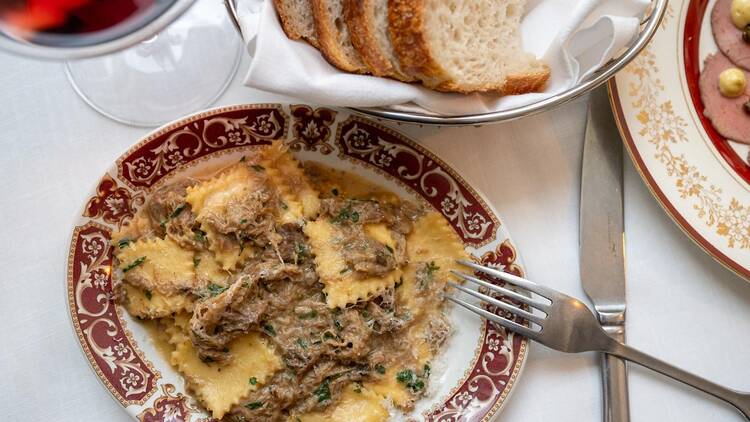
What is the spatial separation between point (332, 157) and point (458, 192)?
0.52 meters

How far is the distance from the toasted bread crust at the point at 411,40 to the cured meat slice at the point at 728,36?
1.37 metres

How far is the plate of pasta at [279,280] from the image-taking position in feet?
8.43

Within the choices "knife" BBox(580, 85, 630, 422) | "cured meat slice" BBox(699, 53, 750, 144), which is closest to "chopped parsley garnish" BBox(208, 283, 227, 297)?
"knife" BBox(580, 85, 630, 422)

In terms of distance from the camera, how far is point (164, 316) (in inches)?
102

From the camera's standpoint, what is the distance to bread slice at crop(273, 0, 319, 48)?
2455 millimetres

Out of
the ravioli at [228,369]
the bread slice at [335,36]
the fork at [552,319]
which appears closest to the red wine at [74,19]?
the bread slice at [335,36]

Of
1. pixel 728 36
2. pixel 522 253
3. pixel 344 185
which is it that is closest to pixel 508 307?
pixel 522 253

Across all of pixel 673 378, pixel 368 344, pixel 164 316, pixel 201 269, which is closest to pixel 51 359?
pixel 164 316

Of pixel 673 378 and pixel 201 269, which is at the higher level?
pixel 673 378

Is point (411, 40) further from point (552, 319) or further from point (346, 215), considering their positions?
point (552, 319)

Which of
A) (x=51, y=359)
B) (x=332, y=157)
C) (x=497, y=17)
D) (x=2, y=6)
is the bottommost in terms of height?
(x=51, y=359)

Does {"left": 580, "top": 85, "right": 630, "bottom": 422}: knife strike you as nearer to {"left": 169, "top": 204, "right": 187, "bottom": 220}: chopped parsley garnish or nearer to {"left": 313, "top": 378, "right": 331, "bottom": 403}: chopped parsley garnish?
{"left": 313, "top": 378, "right": 331, "bottom": 403}: chopped parsley garnish

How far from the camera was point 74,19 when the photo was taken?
1.98 metres

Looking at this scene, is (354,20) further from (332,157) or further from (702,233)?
(702,233)
